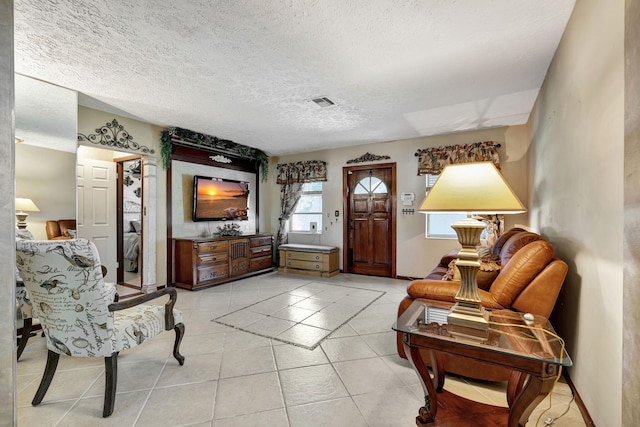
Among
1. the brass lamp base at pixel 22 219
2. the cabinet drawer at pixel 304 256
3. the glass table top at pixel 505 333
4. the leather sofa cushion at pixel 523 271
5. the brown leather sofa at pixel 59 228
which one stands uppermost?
the brass lamp base at pixel 22 219

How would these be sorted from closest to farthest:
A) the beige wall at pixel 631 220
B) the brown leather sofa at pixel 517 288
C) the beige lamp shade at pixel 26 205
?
the beige wall at pixel 631 220, the brown leather sofa at pixel 517 288, the beige lamp shade at pixel 26 205

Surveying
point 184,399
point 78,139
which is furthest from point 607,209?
point 78,139

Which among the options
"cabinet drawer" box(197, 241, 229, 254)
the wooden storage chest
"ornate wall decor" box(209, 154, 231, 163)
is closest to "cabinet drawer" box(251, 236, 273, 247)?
the wooden storage chest

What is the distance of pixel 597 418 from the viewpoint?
1.43 m

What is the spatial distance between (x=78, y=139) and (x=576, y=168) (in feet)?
16.5

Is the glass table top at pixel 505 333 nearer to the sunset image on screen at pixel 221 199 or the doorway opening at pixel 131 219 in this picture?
the sunset image on screen at pixel 221 199

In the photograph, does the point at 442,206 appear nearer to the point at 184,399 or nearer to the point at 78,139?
the point at 184,399

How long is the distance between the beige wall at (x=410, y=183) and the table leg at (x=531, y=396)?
3.64 metres

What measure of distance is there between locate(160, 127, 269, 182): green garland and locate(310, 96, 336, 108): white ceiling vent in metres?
2.46

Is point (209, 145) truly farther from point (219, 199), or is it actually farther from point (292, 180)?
point (292, 180)

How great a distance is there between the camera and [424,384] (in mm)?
1411

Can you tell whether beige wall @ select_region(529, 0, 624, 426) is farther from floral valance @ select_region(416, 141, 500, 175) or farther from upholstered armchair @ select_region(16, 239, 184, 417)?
upholstered armchair @ select_region(16, 239, 184, 417)

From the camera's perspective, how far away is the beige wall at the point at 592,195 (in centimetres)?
129

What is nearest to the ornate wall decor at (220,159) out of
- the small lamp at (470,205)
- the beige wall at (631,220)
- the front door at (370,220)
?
the front door at (370,220)
